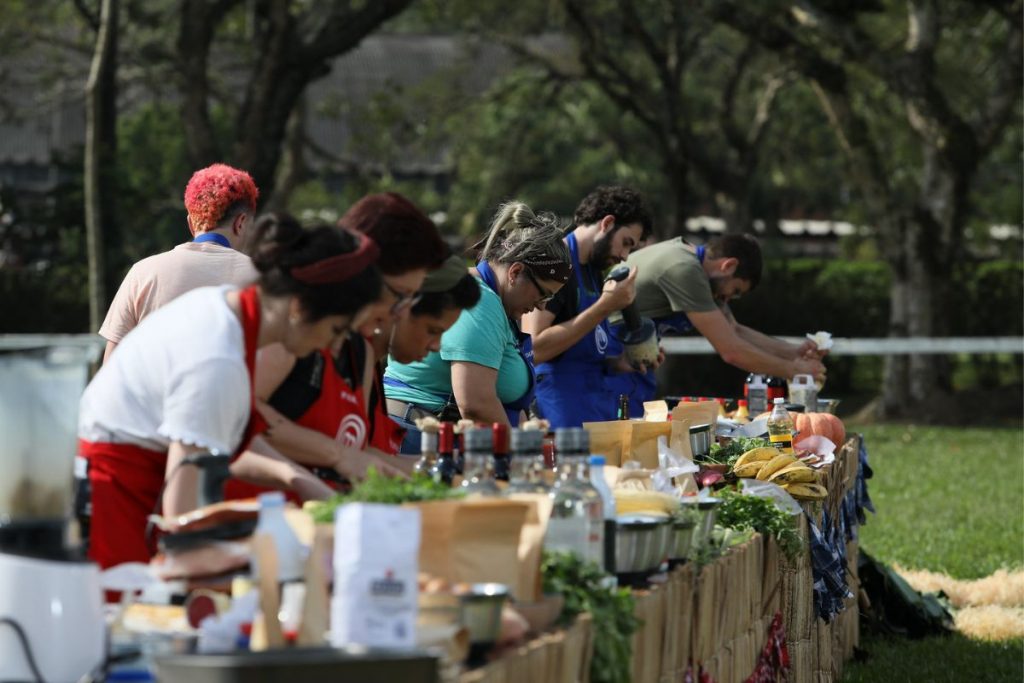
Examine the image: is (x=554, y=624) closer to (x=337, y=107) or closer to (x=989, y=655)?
(x=989, y=655)

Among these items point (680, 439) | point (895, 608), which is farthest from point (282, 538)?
point (895, 608)

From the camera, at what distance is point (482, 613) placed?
8.94ft

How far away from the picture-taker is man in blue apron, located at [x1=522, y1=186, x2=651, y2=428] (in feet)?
21.1

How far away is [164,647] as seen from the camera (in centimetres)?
263

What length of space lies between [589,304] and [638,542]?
10.1ft

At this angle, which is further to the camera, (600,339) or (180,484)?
(600,339)

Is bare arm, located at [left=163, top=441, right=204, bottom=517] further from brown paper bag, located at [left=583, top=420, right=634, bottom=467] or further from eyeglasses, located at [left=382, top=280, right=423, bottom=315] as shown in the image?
brown paper bag, located at [left=583, top=420, right=634, bottom=467]

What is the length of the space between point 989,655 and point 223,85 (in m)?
19.6

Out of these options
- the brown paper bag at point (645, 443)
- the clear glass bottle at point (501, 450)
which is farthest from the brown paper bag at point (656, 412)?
the clear glass bottle at point (501, 450)

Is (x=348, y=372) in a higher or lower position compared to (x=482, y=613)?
higher

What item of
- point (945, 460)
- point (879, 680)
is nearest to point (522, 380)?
point (879, 680)

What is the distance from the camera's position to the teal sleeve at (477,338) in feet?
16.1

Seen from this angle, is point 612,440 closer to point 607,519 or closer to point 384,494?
point 607,519

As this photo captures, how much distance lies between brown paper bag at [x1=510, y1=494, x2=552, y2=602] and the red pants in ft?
2.72
